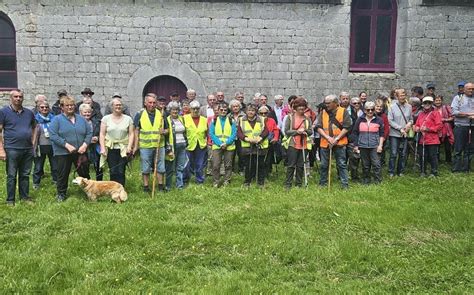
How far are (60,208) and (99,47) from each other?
21.2 feet

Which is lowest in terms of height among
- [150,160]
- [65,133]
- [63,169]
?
[63,169]

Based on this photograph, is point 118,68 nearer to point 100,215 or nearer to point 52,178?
point 52,178

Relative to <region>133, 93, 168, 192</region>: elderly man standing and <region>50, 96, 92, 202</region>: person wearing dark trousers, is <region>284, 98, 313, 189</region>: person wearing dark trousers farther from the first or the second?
<region>50, 96, 92, 202</region>: person wearing dark trousers

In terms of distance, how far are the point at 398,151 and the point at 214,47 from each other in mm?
5826

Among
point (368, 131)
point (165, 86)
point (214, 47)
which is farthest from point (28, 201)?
point (214, 47)

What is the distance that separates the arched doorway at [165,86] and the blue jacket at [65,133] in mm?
5248

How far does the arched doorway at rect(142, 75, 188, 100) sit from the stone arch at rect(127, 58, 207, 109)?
250 millimetres

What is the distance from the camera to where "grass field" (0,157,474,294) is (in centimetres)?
471

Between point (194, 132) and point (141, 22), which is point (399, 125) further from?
point (141, 22)

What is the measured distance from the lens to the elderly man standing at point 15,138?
721 centimetres

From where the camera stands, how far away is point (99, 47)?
12.3 m

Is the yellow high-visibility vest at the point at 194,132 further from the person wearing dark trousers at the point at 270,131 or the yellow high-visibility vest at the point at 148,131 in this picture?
the person wearing dark trousers at the point at 270,131

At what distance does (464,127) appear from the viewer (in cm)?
1002

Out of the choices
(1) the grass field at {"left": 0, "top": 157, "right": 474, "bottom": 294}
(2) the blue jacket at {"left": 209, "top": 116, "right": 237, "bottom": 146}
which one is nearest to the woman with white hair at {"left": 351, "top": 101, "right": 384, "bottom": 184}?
(1) the grass field at {"left": 0, "top": 157, "right": 474, "bottom": 294}
